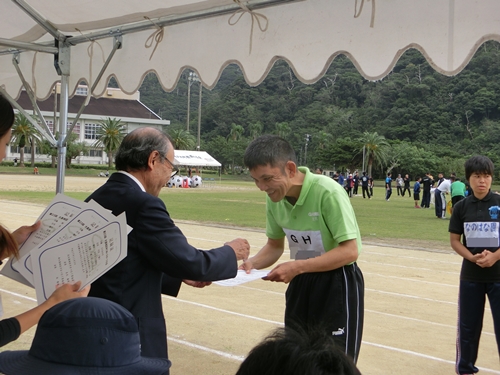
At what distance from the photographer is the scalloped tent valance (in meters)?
3.44

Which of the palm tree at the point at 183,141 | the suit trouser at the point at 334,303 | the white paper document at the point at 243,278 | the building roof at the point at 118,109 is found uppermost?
the building roof at the point at 118,109

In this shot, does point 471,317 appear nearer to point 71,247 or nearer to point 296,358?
point 71,247

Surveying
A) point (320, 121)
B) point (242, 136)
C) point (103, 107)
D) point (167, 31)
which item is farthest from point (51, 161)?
point (167, 31)

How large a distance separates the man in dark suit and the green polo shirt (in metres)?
0.61

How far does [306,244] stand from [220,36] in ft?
8.30

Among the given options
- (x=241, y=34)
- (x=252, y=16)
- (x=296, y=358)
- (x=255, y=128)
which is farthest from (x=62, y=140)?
(x=255, y=128)

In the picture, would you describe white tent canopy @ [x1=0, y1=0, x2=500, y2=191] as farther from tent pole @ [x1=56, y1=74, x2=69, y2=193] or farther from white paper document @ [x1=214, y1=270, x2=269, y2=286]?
white paper document @ [x1=214, y1=270, x2=269, y2=286]

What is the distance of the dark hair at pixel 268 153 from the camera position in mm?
2781

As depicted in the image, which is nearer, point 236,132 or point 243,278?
point 243,278

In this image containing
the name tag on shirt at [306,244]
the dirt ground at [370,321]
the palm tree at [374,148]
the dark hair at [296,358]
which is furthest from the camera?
the palm tree at [374,148]

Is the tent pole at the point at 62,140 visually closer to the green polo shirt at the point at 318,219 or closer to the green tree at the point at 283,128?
the green polo shirt at the point at 318,219

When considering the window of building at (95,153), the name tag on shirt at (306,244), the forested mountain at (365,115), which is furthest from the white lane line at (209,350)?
the window of building at (95,153)

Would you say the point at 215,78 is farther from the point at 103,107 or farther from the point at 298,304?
the point at 103,107

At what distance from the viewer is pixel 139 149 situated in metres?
2.40
